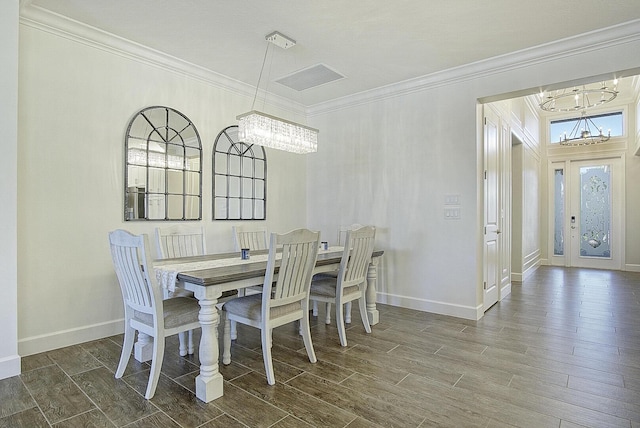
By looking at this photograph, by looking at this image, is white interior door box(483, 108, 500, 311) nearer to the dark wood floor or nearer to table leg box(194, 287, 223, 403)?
the dark wood floor

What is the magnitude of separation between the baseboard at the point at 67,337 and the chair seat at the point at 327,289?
1.79 meters

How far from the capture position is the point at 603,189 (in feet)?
23.4

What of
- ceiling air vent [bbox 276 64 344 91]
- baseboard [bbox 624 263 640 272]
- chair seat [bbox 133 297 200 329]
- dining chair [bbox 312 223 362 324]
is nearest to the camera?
chair seat [bbox 133 297 200 329]

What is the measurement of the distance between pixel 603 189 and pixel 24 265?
364 inches

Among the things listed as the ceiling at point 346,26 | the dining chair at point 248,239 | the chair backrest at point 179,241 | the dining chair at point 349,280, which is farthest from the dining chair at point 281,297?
the ceiling at point 346,26

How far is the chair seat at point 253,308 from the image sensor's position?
2.37m

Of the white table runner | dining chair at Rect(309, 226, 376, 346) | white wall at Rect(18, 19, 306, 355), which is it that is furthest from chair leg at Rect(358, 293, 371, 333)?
white wall at Rect(18, 19, 306, 355)

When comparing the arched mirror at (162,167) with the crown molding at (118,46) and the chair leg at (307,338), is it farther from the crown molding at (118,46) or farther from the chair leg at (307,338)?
the chair leg at (307,338)

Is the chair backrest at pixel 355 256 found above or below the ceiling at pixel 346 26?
below

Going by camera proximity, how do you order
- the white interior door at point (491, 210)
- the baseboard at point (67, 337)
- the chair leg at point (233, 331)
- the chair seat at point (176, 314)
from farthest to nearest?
the white interior door at point (491, 210) < the chair leg at point (233, 331) < the baseboard at point (67, 337) < the chair seat at point (176, 314)

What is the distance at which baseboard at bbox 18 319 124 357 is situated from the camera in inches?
105

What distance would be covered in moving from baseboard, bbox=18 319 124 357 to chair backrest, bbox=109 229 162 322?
1.13 m

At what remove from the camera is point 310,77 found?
3961 mm

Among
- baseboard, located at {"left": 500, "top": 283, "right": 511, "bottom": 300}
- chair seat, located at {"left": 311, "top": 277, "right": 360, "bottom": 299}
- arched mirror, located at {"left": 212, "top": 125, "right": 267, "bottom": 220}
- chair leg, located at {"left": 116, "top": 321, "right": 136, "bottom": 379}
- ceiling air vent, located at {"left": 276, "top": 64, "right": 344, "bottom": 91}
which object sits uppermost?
ceiling air vent, located at {"left": 276, "top": 64, "right": 344, "bottom": 91}
